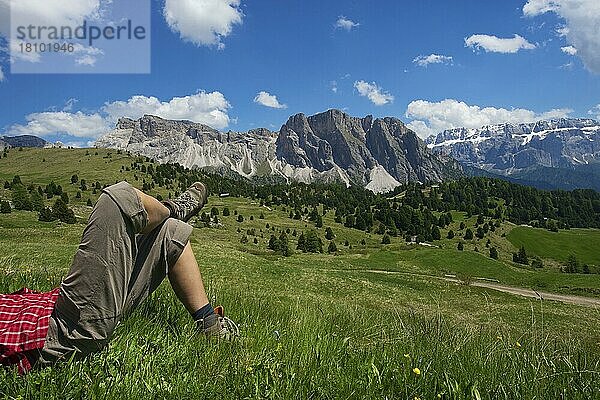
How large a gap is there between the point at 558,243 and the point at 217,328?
153276mm

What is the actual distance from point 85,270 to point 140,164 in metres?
182

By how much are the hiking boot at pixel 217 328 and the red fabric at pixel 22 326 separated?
106 centimetres

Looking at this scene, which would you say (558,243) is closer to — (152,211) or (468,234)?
(468,234)

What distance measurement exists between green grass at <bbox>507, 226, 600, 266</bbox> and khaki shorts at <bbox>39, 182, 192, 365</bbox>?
5416 inches

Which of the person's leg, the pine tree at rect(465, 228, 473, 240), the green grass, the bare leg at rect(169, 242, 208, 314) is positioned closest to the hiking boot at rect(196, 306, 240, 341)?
the bare leg at rect(169, 242, 208, 314)

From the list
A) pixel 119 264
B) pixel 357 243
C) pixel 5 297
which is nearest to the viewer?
pixel 119 264

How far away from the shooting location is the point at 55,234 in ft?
101

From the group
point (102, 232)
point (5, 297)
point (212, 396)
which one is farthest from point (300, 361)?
point (5, 297)

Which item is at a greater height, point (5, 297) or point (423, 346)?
point (5, 297)

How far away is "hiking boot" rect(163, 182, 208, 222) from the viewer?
11.8 feet

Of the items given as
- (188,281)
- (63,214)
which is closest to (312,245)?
(63,214)

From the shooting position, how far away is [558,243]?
135 meters

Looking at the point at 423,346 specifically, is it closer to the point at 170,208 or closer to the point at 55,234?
the point at 170,208

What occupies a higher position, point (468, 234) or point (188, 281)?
point (188, 281)
